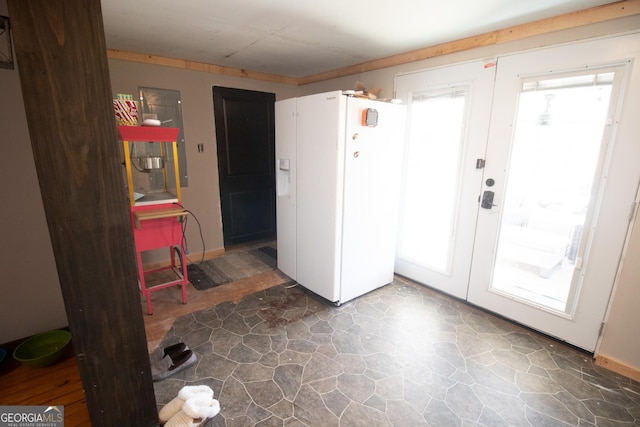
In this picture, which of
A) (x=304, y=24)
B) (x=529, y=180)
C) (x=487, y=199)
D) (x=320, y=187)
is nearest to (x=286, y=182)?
(x=320, y=187)

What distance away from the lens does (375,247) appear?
291 centimetres

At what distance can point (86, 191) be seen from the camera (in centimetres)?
117

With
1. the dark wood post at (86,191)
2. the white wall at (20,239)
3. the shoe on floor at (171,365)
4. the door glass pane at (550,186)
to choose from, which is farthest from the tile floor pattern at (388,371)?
the white wall at (20,239)

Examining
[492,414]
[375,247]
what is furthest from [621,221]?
[375,247]

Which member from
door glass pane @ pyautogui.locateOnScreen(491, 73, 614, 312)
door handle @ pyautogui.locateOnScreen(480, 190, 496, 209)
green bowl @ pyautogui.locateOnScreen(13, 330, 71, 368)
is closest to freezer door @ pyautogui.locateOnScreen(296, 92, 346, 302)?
door handle @ pyautogui.locateOnScreen(480, 190, 496, 209)

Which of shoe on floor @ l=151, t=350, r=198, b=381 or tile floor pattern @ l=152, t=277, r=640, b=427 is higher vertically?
shoe on floor @ l=151, t=350, r=198, b=381

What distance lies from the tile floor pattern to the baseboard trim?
0.16 ft

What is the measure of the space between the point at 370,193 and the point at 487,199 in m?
1.03

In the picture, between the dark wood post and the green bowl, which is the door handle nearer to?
the dark wood post

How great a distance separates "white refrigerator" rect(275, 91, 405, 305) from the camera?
2467 millimetres

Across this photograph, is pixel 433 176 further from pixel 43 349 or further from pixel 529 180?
pixel 43 349

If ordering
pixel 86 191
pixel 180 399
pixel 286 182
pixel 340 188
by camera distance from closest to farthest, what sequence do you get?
1. pixel 86 191
2. pixel 180 399
3. pixel 340 188
4. pixel 286 182

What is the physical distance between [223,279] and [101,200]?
225 centimetres

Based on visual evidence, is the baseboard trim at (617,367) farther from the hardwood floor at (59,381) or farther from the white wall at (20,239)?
the white wall at (20,239)
